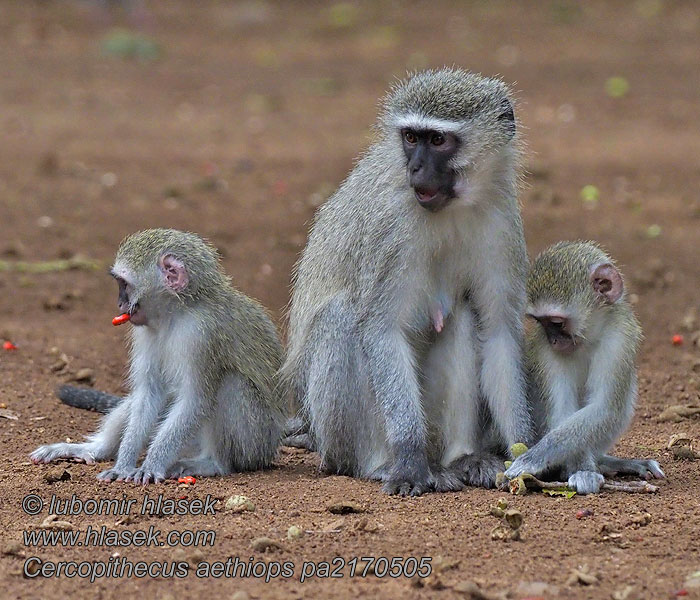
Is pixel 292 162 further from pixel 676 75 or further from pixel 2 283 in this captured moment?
pixel 676 75

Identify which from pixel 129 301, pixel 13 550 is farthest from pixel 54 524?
pixel 129 301

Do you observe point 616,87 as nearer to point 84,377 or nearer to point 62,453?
point 84,377

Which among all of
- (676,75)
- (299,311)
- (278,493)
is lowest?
(278,493)

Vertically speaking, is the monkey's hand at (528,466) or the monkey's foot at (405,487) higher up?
the monkey's hand at (528,466)

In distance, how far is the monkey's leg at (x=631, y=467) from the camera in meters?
6.46

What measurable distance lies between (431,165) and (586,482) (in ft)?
5.77

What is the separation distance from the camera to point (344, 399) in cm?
663

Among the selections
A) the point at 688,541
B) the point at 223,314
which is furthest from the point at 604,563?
the point at 223,314

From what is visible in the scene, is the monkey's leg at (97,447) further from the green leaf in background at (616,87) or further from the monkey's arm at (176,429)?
the green leaf in background at (616,87)

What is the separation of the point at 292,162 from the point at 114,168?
2078mm

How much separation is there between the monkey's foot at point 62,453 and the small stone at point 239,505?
3.88ft

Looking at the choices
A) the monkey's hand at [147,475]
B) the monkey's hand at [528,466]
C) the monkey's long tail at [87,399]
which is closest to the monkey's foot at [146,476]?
the monkey's hand at [147,475]

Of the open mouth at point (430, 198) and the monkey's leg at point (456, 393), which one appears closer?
the open mouth at point (430, 198)

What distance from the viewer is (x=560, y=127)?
16.9 m
